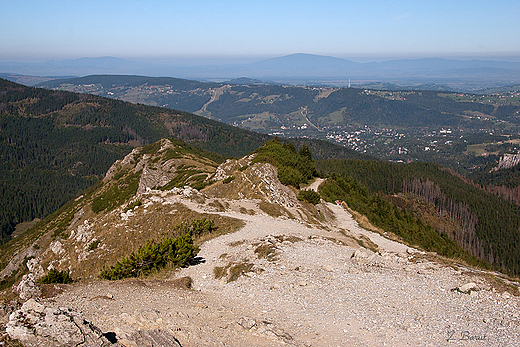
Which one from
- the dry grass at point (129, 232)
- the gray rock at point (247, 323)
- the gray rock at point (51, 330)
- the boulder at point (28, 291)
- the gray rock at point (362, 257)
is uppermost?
the gray rock at point (51, 330)

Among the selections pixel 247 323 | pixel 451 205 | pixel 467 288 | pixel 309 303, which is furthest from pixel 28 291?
pixel 451 205

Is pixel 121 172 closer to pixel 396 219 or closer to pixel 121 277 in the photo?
pixel 396 219

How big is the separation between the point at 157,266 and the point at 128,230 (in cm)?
1147

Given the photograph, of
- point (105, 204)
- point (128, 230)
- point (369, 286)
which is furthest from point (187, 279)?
point (105, 204)

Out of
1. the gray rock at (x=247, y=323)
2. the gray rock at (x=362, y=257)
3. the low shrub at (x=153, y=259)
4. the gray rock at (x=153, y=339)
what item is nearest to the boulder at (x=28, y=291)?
the low shrub at (x=153, y=259)

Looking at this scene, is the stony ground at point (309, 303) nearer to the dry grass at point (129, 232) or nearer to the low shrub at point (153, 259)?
the low shrub at point (153, 259)

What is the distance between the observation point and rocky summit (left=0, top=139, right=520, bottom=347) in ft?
41.3

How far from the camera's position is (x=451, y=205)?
483 feet

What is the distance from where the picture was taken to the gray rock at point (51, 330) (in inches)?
402

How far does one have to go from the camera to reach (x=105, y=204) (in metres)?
86.9

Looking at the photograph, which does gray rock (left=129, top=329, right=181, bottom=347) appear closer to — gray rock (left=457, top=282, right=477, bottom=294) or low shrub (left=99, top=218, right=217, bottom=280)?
low shrub (left=99, top=218, right=217, bottom=280)

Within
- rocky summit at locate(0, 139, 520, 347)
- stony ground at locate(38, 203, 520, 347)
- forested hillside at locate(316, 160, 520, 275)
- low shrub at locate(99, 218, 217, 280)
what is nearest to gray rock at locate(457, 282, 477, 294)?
rocky summit at locate(0, 139, 520, 347)

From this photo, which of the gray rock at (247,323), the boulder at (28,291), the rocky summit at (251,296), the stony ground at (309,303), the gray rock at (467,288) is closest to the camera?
the rocky summit at (251,296)

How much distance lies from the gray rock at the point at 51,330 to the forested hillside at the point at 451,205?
400 feet
